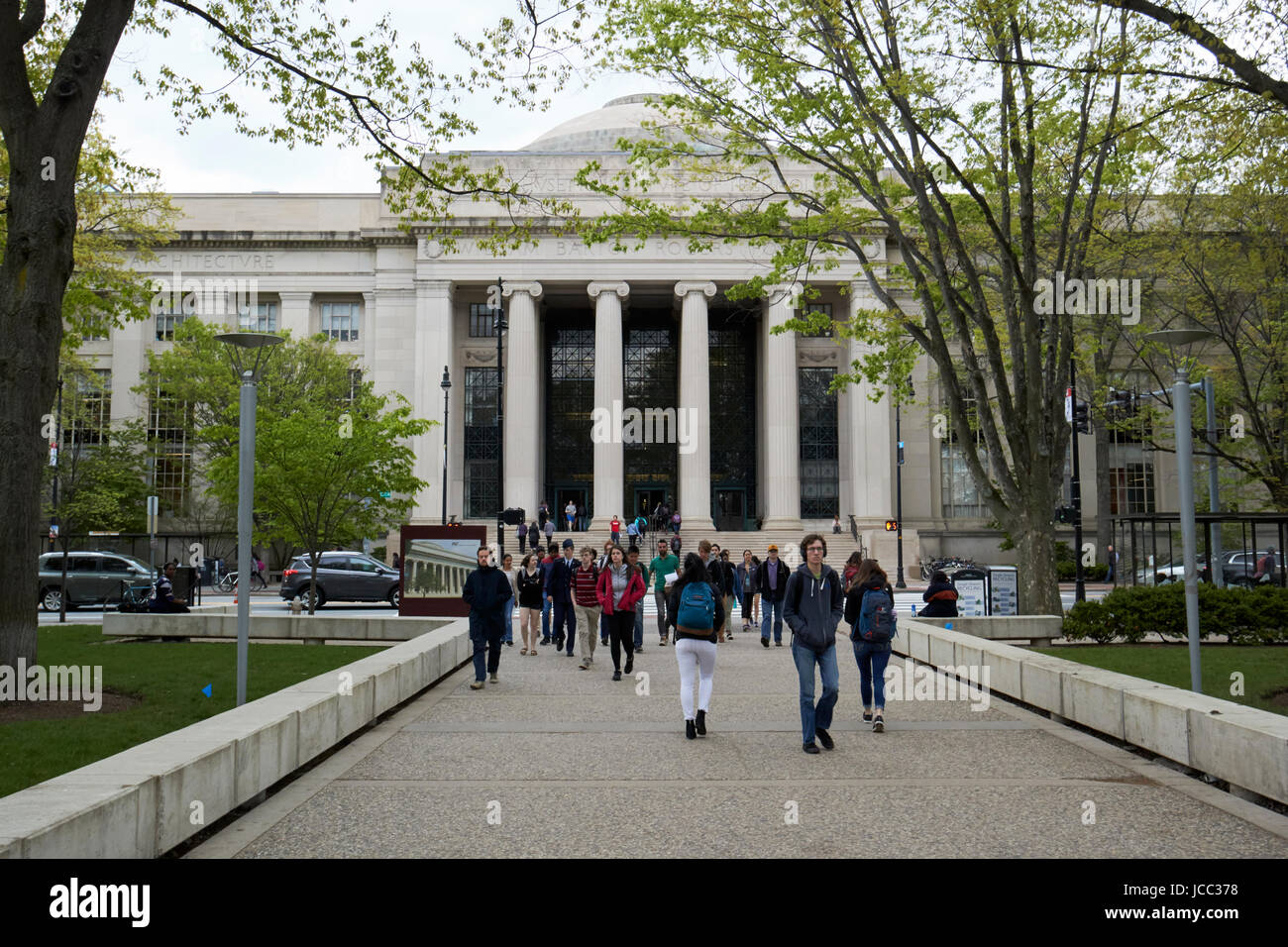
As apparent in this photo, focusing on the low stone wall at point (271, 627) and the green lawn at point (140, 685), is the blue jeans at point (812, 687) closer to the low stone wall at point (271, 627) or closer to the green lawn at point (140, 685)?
the green lawn at point (140, 685)

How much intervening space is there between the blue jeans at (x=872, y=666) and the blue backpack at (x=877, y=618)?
4.0 inches

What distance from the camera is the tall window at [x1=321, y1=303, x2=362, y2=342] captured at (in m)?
55.7

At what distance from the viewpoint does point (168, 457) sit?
52750mm

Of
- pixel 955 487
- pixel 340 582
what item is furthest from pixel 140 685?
pixel 955 487

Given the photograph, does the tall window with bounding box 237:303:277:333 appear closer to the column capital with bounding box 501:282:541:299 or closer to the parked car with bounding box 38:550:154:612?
the column capital with bounding box 501:282:541:299

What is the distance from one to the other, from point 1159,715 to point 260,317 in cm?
5372

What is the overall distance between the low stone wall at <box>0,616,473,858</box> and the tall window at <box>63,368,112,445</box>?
4393 centimetres

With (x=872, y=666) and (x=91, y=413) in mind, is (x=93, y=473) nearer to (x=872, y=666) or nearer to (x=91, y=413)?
(x=91, y=413)

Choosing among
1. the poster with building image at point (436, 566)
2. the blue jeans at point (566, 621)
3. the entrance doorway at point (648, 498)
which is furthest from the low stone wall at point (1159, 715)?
the entrance doorway at point (648, 498)

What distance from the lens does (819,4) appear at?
49.5 ft

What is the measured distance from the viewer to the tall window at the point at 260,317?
54781 mm

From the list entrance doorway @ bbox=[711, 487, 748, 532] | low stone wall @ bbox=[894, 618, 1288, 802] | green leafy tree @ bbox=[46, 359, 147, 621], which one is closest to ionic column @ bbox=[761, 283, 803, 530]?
entrance doorway @ bbox=[711, 487, 748, 532]
